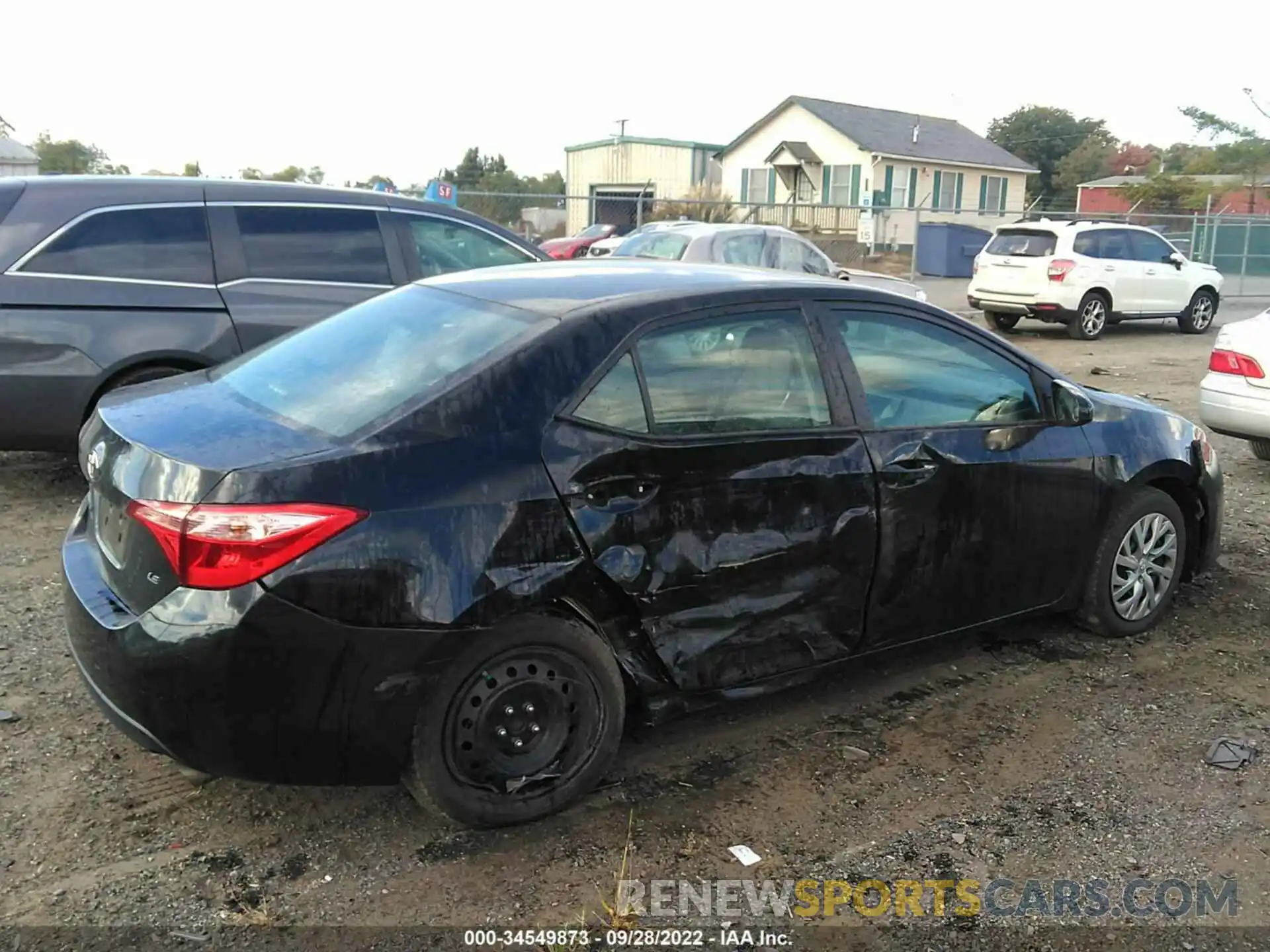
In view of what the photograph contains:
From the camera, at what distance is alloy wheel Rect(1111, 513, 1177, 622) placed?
15.3 feet

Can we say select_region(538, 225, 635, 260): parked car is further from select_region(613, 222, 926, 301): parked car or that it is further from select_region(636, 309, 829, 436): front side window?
select_region(636, 309, 829, 436): front side window

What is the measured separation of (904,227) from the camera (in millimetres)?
37094

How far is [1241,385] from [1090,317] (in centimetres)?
926

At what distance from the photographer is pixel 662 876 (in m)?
3.05

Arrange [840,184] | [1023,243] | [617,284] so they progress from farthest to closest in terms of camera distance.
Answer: [840,184] < [1023,243] < [617,284]

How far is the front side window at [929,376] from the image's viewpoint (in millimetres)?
3861

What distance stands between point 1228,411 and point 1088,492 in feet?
13.0

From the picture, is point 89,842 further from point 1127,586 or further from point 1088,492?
point 1127,586

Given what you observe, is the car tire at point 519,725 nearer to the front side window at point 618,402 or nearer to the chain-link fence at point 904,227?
the front side window at point 618,402

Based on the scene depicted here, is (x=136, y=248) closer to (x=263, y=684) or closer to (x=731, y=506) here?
(x=263, y=684)

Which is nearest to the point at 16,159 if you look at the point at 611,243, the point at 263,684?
the point at 611,243

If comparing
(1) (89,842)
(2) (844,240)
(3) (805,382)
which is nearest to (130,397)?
(1) (89,842)

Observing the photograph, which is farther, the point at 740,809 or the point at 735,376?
the point at 735,376

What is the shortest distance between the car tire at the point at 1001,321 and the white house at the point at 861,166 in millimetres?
19884
